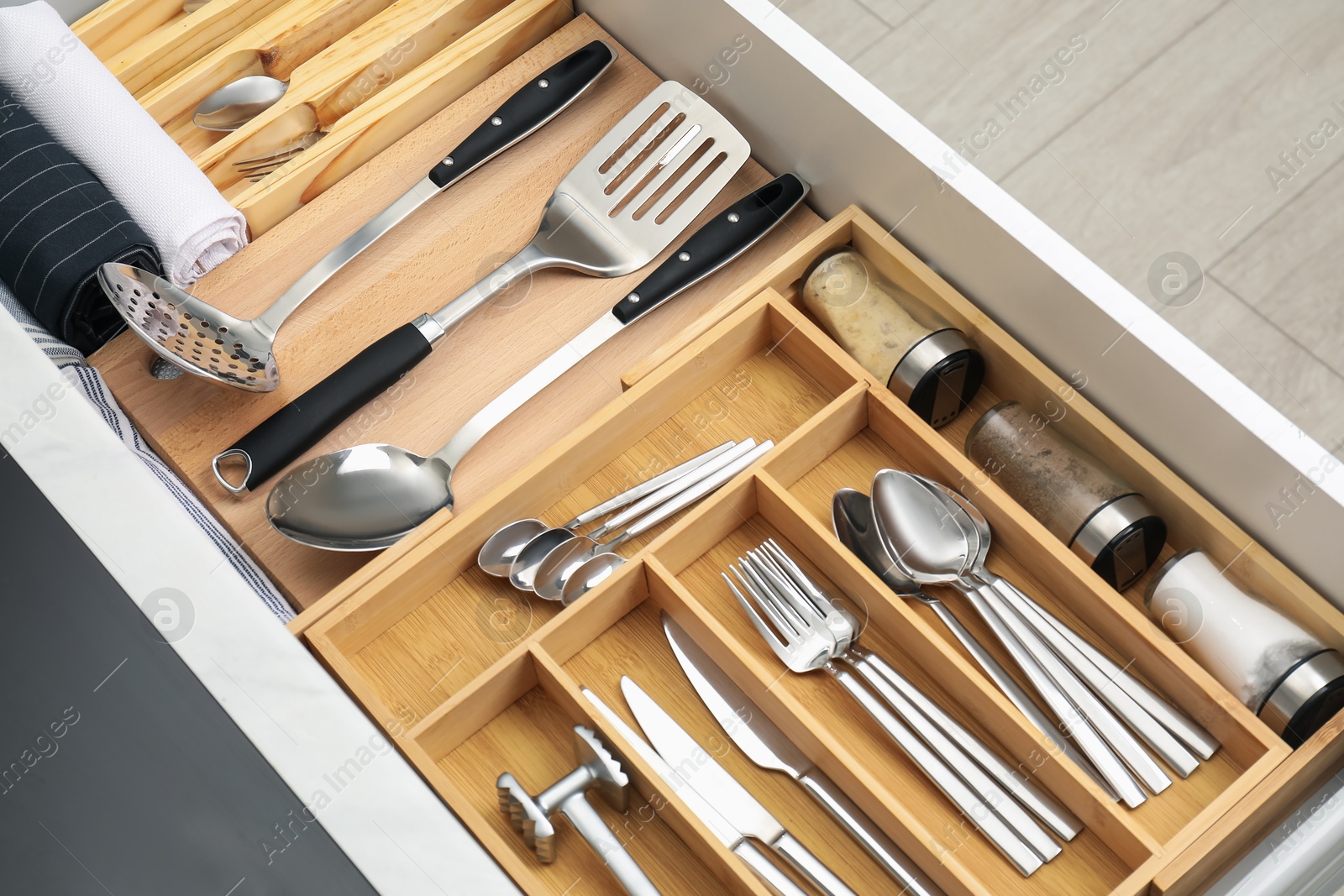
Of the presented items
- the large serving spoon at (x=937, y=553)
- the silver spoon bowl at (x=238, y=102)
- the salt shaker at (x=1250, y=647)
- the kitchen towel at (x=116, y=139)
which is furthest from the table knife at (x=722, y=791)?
the silver spoon bowl at (x=238, y=102)

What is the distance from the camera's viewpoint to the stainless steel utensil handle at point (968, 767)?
0.85 metres

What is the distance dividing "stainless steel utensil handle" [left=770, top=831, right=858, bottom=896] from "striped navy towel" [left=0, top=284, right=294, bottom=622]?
413 mm

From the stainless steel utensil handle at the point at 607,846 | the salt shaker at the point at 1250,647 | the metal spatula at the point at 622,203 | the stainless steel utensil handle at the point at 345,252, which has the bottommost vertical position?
the salt shaker at the point at 1250,647

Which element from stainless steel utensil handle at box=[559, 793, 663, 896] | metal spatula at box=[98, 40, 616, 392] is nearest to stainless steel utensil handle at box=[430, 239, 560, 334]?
metal spatula at box=[98, 40, 616, 392]

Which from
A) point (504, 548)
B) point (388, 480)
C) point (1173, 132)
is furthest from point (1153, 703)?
point (1173, 132)

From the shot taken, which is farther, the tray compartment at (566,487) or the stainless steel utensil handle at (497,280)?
the stainless steel utensil handle at (497,280)

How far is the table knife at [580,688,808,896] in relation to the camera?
2.74 ft

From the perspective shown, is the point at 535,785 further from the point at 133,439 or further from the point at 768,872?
the point at 133,439

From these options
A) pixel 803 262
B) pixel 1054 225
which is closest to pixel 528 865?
pixel 803 262

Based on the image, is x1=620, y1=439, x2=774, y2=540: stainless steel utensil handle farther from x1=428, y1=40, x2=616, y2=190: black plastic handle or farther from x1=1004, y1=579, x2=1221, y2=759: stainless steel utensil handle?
x1=428, y1=40, x2=616, y2=190: black plastic handle

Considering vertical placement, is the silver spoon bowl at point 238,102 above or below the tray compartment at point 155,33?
below

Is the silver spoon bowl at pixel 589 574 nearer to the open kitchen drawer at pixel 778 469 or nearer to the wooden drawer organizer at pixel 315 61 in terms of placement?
the open kitchen drawer at pixel 778 469

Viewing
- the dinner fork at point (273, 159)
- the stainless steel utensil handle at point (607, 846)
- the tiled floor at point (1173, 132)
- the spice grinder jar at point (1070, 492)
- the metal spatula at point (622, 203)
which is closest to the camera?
the stainless steel utensil handle at point (607, 846)

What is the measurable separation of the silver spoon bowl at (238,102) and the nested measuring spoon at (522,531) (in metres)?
0.51
